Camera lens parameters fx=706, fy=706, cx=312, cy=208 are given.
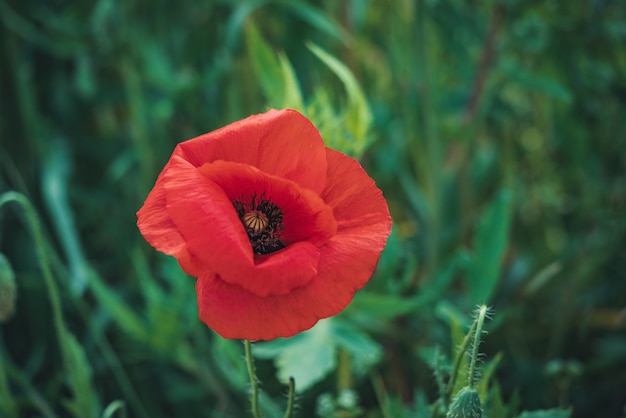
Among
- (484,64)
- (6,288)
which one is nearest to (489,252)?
(484,64)

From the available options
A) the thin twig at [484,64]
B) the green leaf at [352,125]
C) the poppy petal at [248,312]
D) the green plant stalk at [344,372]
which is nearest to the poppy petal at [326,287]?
the poppy petal at [248,312]

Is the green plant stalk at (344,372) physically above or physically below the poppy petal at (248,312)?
below

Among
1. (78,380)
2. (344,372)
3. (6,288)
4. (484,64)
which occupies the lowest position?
(344,372)

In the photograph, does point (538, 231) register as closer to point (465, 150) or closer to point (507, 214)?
point (465, 150)

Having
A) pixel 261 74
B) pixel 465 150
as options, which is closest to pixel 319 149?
pixel 261 74

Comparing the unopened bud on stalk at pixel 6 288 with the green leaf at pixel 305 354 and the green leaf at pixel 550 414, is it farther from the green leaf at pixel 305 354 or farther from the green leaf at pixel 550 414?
the green leaf at pixel 550 414

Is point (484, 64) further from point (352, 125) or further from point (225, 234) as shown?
point (225, 234)
